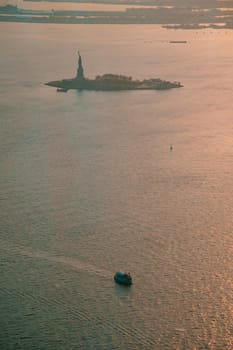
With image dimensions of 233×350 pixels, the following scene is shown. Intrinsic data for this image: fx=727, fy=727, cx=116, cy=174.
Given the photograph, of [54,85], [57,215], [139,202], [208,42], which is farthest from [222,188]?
[208,42]

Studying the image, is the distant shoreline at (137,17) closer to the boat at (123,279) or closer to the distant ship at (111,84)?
the distant ship at (111,84)

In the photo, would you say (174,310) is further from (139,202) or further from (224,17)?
(224,17)

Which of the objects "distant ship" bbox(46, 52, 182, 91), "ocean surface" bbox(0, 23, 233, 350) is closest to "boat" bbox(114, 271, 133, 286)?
"ocean surface" bbox(0, 23, 233, 350)

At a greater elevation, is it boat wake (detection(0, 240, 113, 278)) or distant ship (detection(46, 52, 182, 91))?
boat wake (detection(0, 240, 113, 278))

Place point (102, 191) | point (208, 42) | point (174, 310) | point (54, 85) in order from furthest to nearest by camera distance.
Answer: point (208, 42) → point (54, 85) → point (102, 191) → point (174, 310)

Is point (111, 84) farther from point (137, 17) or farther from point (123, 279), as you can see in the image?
point (137, 17)

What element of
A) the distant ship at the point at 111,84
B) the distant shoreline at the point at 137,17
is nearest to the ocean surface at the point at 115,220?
the distant ship at the point at 111,84

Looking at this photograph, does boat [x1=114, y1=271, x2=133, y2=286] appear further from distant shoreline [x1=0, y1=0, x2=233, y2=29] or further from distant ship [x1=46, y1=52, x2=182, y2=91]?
distant shoreline [x1=0, y1=0, x2=233, y2=29]
